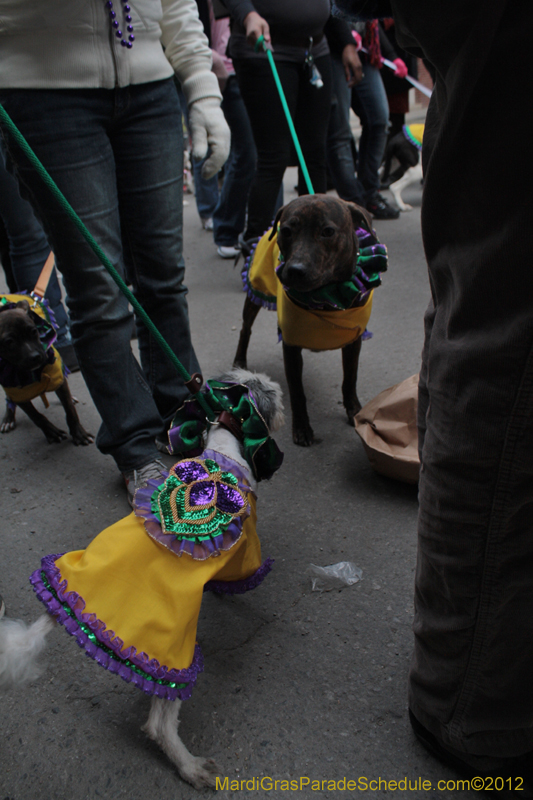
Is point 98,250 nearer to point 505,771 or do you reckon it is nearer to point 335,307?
point 335,307

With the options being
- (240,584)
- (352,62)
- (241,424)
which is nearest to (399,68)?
(352,62)

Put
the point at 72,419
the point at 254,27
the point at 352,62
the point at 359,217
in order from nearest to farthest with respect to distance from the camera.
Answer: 1. the point at 359,217
2. the point at 72,419
3. the point at 254,27
4. the point at 352,62

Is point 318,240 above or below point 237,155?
above

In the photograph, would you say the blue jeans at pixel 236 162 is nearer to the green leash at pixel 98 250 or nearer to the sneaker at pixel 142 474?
the sneaker at pixel 142 474

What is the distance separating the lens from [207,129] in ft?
7.59

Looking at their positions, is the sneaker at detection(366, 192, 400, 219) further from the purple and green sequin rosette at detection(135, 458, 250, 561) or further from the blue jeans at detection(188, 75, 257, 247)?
the purple and green sequin rosette at detection(135, 458, 250, 561)

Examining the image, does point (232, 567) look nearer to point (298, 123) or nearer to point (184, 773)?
point (184, 773)

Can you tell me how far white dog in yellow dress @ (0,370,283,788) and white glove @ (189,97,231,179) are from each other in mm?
1414

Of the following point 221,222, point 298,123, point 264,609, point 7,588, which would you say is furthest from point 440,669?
point 221,222

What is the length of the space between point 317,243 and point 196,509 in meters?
1.36

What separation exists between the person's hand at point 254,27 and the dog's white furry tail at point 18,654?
298 centimetres

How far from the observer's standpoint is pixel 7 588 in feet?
6.48

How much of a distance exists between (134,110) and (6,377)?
128 cm

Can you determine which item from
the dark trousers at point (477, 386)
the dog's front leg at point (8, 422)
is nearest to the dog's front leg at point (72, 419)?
the dog's front leg at point (8, 422)
